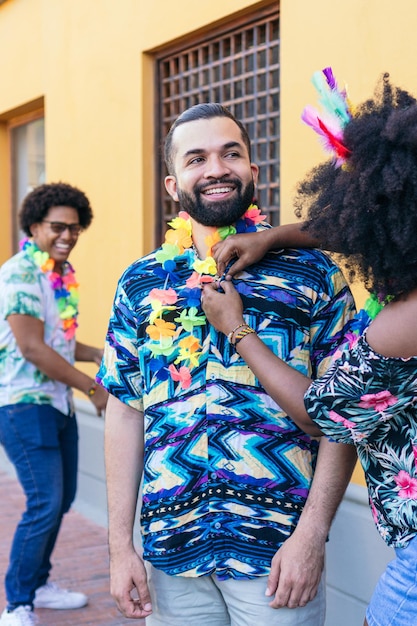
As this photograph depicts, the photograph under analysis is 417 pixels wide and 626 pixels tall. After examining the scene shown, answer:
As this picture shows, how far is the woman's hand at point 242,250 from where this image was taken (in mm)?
2357

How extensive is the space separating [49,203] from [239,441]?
268 centimetres

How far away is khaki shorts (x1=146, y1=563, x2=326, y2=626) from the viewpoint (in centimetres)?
224

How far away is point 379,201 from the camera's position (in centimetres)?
183

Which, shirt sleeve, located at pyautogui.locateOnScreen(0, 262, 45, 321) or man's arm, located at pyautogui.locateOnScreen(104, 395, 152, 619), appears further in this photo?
shirt sleeve, located at pyautogui.locateOnScreen(0, 262, 45, 321)

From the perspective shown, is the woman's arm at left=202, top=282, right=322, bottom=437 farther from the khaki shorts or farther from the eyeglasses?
the eyeglasses

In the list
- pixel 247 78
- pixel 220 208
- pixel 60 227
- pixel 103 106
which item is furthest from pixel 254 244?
pixel 103 106

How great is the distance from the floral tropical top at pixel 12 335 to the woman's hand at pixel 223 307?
204 centimetres

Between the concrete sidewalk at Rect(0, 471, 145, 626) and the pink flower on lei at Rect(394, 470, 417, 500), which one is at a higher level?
the pink flower on lei at Rect(394, 470, 417, 500)

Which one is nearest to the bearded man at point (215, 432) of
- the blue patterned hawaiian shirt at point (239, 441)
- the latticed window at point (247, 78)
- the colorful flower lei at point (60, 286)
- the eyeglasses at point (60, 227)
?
the blue patterned hawaiian shirt at point (239, 441)

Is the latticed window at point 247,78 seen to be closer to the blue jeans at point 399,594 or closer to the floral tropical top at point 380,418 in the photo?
the floral tropical top at point 380,418

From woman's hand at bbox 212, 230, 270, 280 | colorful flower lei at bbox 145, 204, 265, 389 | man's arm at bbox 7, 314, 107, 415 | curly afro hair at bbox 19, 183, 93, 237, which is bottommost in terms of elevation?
man's arm at bbox 7, 314, 107, 415

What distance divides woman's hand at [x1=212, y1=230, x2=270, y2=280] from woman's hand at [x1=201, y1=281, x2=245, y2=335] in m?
0.06

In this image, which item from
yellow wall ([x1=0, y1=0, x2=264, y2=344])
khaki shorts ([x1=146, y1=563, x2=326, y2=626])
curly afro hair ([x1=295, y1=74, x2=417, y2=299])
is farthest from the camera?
yellow wall ([x1=0, y1=0, x2=264, y2=344])

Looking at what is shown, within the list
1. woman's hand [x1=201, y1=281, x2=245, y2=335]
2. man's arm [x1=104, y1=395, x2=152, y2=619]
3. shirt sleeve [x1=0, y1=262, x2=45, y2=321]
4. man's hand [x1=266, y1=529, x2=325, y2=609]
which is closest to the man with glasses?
shirt sleeve [x1=0, y1=262, x2=45, y2=321]
